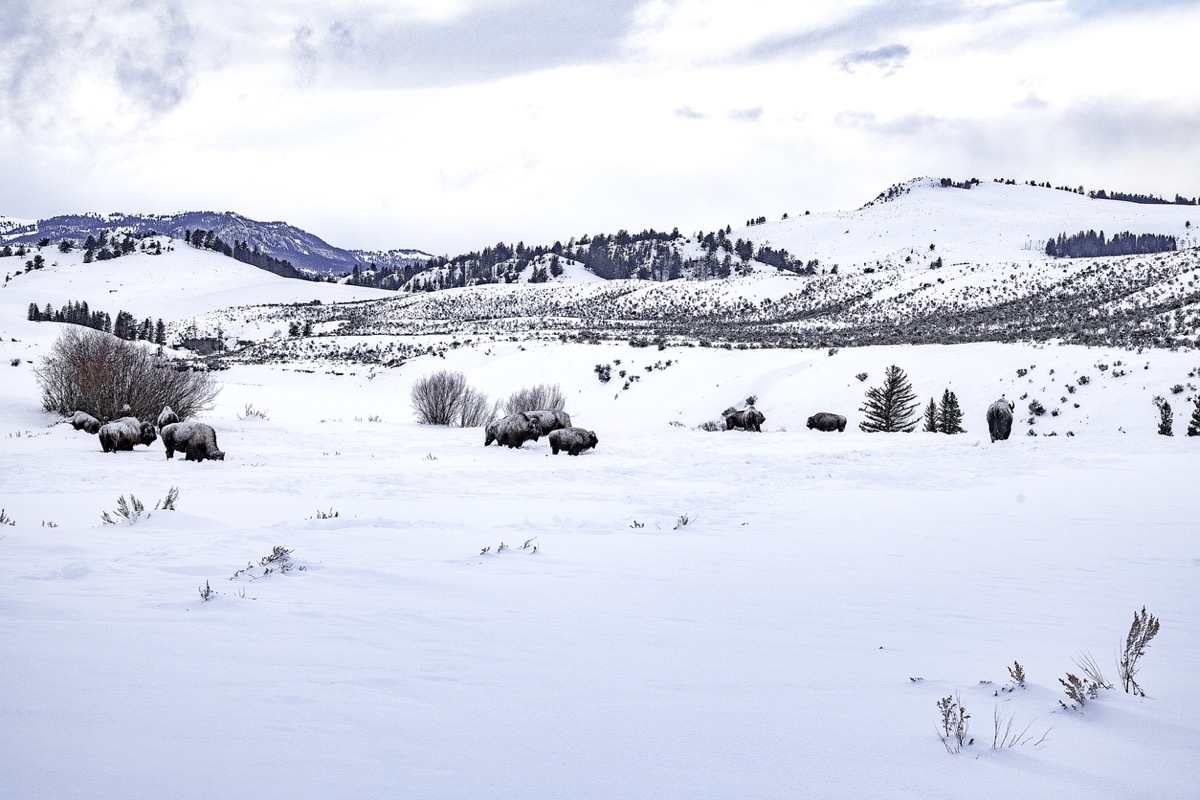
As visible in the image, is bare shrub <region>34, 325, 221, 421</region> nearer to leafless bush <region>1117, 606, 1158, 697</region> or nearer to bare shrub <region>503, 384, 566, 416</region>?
bare shrub <region>503, 384, 566, 416</region>

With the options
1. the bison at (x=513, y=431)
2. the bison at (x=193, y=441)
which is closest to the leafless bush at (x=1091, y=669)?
the bison at (x=513, y=431)

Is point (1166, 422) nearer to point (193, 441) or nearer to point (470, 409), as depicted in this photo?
point (470, 409)

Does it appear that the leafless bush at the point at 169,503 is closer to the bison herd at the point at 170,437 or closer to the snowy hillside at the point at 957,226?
the bison herd at the point at 170,437

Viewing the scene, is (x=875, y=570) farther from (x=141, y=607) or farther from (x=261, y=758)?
(x=141, y=607)

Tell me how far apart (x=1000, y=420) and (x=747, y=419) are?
788 cm

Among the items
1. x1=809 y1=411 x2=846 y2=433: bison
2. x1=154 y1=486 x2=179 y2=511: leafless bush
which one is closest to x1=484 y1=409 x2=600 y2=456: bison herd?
x1=809 y1=411 x2=846 y2=433: bison

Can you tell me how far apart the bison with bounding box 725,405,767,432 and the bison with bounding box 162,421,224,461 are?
15.3 metres

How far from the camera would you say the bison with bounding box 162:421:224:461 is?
14930 millimetres

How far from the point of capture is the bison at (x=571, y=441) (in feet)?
54.5

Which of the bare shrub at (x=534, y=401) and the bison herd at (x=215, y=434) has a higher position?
the bare shrub at (x=534, y=401)

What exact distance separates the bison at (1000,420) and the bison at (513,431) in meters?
11.3

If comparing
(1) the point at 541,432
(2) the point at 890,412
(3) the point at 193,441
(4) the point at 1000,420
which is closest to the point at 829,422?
(2) the point at 890,412

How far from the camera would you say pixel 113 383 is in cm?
2173

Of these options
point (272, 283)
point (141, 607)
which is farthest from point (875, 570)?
point (272, 283)
